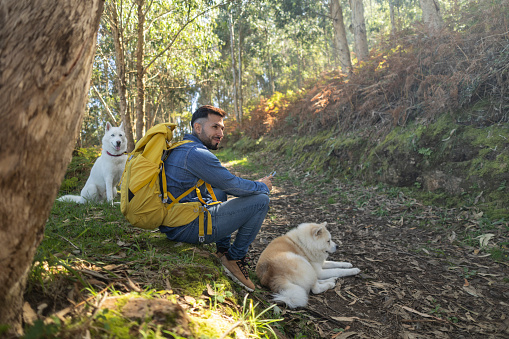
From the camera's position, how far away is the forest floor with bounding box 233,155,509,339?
2.93 m

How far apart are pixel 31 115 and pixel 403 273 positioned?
14.2 feet

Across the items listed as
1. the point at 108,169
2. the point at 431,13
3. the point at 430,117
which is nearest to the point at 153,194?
the point at 108,169

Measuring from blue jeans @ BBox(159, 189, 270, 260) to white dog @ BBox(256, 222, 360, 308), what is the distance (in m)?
0.42

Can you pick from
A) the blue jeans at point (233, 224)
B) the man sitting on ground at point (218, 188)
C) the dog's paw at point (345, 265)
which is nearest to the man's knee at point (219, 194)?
the man sitting on ground at point (218, 188)

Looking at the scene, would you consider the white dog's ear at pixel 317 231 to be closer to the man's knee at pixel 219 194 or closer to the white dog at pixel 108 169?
the man's knee at pixel 219 194

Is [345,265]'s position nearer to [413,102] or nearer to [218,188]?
[218,188]

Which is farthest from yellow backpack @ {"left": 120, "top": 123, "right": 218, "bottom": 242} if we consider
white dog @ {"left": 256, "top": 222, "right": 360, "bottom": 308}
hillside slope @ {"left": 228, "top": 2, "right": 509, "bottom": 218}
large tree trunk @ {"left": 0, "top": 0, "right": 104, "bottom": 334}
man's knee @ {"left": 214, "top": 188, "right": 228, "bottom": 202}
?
hillside slope @ {"left": 228, "top": 2, "right": 509, "bottom": 218}

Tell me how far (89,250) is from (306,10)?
15011 millimetres

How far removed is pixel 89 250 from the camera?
2773 millimetres

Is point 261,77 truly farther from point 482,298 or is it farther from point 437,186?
point 482,298

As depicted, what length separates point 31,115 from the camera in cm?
129

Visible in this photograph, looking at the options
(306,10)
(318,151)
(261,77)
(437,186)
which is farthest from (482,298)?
(261,77)

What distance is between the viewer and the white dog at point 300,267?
327 cm

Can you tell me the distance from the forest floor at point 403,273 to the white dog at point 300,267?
126mm
